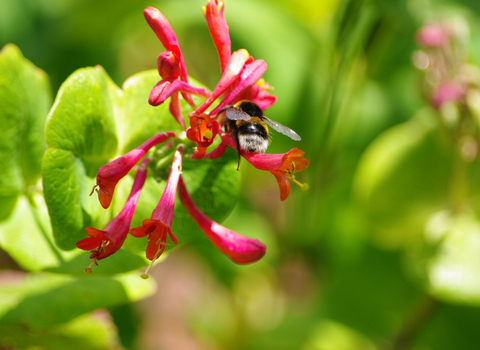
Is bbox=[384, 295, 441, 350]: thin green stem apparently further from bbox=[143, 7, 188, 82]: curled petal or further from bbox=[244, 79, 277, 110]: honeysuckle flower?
bbox=[143, 7, 188, 82]: curled petal

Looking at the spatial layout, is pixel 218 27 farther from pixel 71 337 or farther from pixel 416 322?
pixel 416 322

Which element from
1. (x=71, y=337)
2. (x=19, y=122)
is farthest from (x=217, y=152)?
(x=71, y=337)

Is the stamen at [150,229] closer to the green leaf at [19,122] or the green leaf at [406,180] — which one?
the green leaf at [19,122]

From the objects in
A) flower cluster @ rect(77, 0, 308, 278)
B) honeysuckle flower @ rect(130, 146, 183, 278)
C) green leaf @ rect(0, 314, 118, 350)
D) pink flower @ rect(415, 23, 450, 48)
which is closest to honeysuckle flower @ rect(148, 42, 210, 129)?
flower cluster @ rect(77, 0, 308, 278)

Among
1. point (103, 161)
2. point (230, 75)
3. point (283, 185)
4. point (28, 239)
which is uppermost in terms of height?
point (230, 75)

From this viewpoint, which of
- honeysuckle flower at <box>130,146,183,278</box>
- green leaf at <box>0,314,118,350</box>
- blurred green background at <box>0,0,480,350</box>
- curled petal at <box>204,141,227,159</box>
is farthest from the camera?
blurred green background at <box>0,0,480,350</box>

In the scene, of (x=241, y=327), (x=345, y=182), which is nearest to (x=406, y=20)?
(x=345, y=182)
